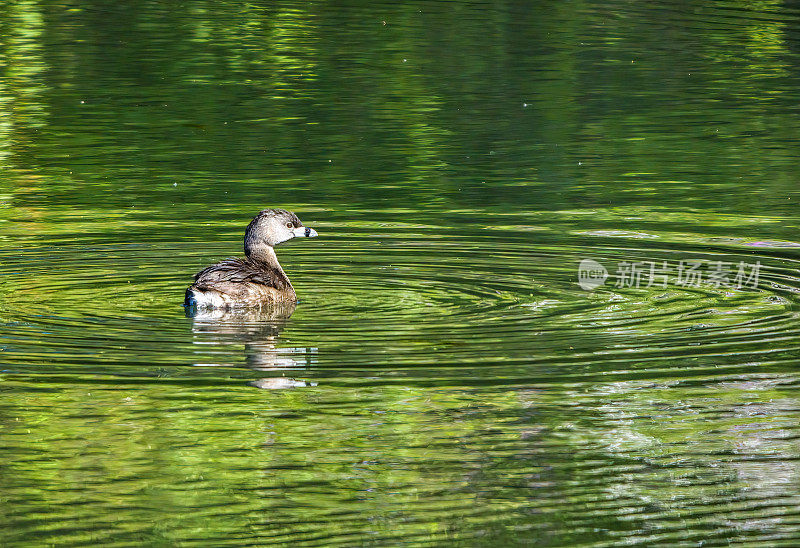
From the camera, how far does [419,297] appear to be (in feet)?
34.9

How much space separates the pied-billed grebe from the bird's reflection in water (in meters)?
0.07

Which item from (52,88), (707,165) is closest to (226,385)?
(707,165)

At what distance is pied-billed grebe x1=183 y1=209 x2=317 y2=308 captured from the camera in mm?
10414

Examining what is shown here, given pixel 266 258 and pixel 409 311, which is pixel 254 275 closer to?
pixel 266 258

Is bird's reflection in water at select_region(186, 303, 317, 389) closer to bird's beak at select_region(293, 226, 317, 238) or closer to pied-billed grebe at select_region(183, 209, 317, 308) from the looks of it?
pied-billed grebe at select_region(183, 209, 317, 308)

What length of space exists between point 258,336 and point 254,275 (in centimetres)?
100

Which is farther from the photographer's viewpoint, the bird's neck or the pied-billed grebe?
the bird's neck

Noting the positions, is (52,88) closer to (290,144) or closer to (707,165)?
(290,144)

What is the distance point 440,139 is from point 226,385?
1028 centimetres

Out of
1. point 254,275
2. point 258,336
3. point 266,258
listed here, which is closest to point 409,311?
point 258,336

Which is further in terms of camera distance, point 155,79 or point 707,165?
point 155,79

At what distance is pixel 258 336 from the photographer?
32.4 ft

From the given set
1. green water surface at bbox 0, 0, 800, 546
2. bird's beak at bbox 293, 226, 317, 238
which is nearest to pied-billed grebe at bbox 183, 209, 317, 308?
bird's beak at bbox 293, 226, 317, 238

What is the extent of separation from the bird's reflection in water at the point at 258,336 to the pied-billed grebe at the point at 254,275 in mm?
70
